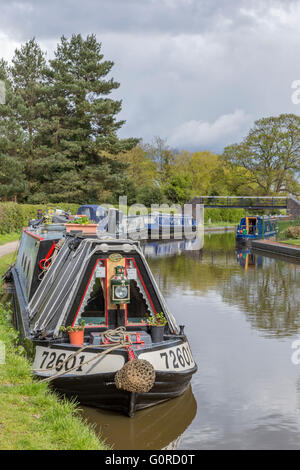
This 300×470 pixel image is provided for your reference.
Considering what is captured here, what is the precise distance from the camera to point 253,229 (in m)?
34.0

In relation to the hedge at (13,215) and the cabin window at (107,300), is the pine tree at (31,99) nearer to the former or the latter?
the hedge at (13,215)

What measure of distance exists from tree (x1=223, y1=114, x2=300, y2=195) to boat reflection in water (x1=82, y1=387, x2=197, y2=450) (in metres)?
51.1

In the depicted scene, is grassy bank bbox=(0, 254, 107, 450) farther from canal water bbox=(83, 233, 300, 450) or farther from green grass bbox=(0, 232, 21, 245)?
green grass bbox=(0, 232, 21, 245)

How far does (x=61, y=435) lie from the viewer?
5.24m

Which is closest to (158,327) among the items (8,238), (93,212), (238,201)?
(93,212)

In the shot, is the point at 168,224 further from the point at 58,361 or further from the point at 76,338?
the point at 58,361

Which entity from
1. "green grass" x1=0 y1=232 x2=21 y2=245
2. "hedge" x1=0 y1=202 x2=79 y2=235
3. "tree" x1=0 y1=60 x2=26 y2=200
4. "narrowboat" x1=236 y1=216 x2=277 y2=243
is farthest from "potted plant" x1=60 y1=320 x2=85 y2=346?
"tree" x1=0 y1=60 x2=26 y2=200

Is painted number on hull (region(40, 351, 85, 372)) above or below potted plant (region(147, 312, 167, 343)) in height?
below

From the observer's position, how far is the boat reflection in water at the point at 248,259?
76.4ft

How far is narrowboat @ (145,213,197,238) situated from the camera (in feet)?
125

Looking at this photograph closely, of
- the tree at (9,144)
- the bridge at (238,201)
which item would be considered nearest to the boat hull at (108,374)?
the tree at (9,144)

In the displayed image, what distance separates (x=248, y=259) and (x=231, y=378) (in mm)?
17595
